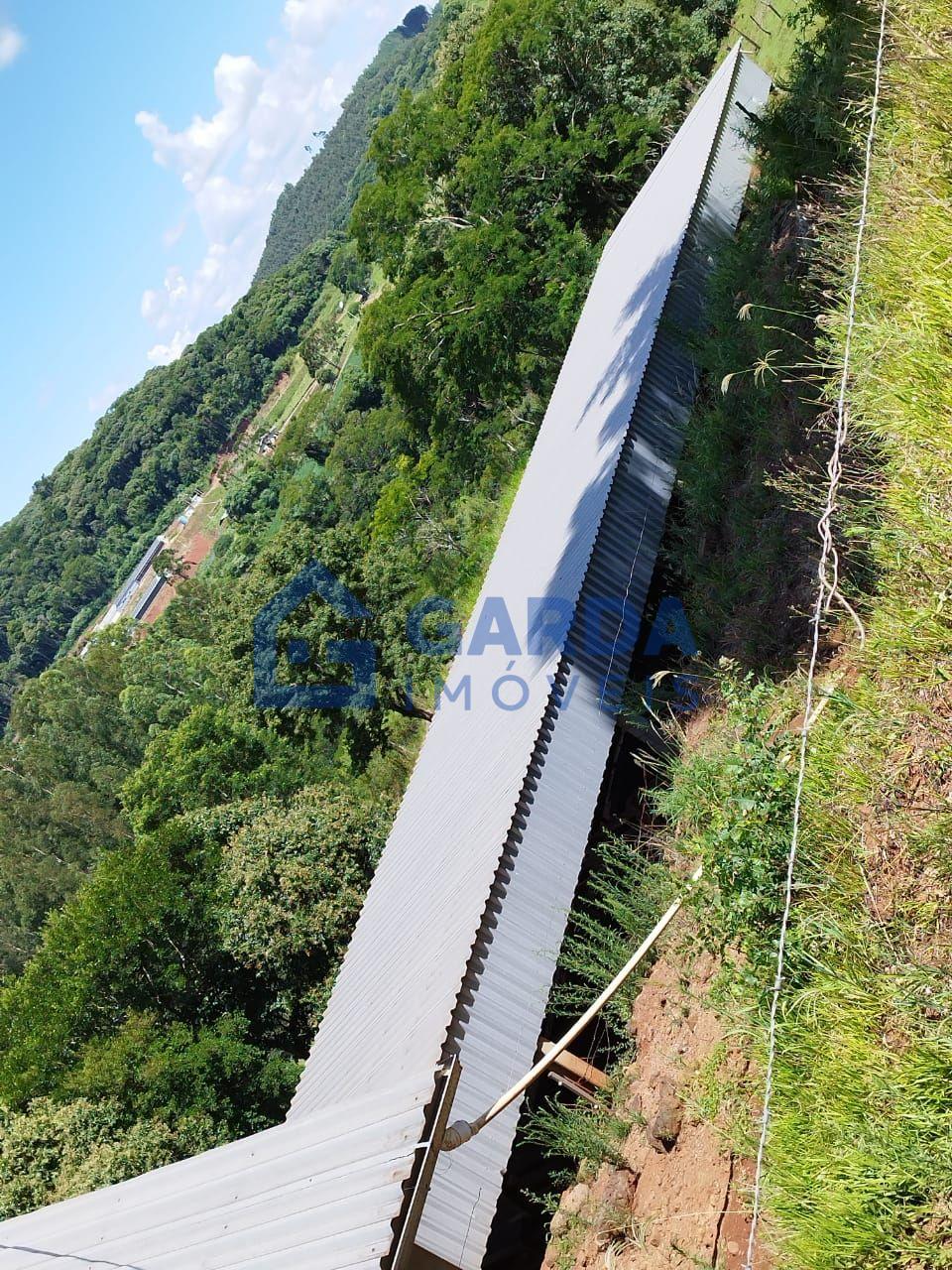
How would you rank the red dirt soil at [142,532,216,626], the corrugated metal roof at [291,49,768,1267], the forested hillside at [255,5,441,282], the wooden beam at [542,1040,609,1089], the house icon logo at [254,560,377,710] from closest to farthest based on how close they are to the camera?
the wooden beam at [542,1040,609,1089] < the corrugated metal roof at [291,49,768,1267] < the house icon logo at [254,560,377,710] < the red dirt soil at [142,532,216,626] < the forested hillside at [255,5,441,282]

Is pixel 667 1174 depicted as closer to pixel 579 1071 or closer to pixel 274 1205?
pixel 579 1071

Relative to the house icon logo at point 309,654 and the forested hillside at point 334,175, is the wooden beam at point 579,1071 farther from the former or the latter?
the forested hillside at point 334,175

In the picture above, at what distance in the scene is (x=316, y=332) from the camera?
290 feet

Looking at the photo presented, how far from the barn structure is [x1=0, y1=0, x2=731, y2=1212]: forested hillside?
14.7 feet

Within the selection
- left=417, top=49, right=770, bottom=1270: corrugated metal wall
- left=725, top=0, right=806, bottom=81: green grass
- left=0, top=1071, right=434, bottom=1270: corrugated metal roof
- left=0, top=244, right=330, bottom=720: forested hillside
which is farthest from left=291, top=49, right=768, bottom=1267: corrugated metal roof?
left=0, top=244, right=330, bottom=720: forested hillside

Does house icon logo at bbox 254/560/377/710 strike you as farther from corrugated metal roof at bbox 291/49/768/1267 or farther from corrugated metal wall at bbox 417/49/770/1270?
corrugated metal wall at bbox 417/49/770/1270

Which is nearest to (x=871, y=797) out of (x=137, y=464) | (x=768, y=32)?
(x=768, y=32)

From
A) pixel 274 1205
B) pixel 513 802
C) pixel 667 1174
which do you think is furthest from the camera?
pixel 513 802

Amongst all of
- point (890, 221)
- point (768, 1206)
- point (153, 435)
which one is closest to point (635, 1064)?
point (768, 1206)

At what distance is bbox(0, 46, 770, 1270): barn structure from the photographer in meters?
4.69

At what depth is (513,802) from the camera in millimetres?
7379

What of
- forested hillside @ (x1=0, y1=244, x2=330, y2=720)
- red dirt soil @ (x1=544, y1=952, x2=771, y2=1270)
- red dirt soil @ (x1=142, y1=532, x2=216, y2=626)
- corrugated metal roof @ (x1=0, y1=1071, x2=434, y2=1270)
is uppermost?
forested hillside @ (x1=0, y1=244, x2=330, y2=720)

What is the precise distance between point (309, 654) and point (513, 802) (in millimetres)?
8976

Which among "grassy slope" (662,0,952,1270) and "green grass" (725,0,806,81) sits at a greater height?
"green grass" (725,0,806,81)
